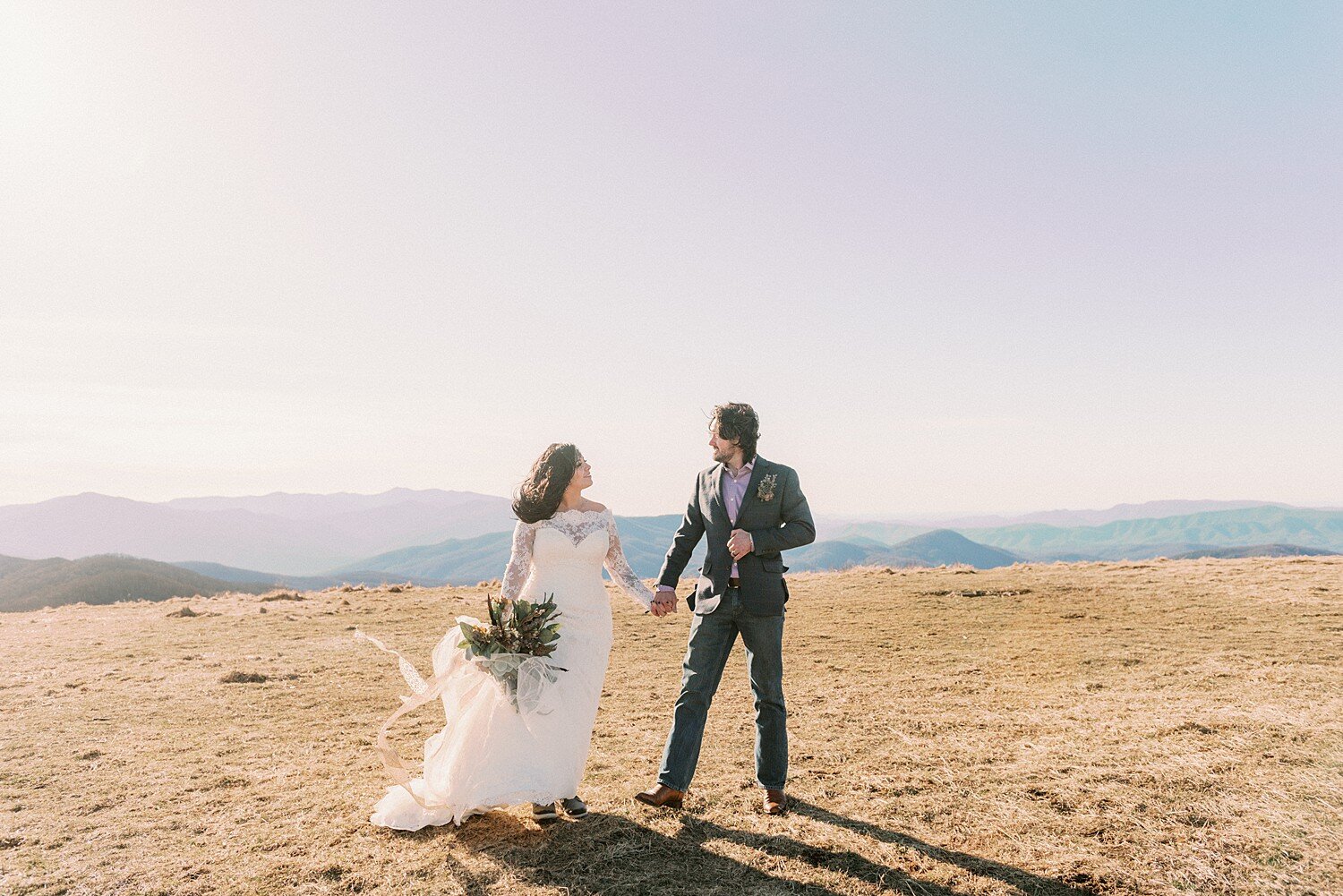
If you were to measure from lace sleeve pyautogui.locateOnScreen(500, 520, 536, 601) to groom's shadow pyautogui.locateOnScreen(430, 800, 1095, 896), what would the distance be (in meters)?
1.82

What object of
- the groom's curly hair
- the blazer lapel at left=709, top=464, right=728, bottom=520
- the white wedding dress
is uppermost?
the groom's curly hair

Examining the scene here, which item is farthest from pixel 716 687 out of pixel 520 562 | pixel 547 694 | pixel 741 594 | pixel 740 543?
pixel 520 562

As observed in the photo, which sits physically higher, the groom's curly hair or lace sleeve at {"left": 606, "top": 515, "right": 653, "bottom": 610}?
the groom's curly hair

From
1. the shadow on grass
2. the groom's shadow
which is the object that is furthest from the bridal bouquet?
Answer: the shadow on grass

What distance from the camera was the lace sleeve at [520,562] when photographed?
6426mm

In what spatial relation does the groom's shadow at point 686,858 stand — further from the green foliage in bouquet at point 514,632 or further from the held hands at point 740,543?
the held hands at point 740,543

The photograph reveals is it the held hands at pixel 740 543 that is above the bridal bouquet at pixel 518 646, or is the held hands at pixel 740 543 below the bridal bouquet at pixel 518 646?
above

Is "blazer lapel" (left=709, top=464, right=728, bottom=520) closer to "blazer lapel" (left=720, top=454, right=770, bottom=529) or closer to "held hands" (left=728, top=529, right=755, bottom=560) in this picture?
"blazer lapel" (left=720, top=454, right=770, bottom=529)

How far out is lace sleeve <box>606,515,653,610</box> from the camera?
259 inches

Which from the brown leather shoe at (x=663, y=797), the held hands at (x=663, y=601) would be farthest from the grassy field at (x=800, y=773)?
the held hands at (x=663, y=601)

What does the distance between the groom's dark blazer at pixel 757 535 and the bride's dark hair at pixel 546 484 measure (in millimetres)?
1071

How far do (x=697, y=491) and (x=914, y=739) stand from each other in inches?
158

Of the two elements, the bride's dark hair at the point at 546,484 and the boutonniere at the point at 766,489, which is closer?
the boutonniere at the point at 766,489

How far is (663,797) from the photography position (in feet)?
20.2
